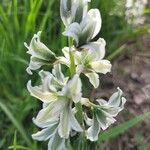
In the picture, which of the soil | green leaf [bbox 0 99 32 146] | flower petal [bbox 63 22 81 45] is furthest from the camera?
the soil

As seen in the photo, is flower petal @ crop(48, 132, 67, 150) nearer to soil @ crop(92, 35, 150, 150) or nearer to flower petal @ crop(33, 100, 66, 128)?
flower petal @ crop(33, 100, 66, 128)

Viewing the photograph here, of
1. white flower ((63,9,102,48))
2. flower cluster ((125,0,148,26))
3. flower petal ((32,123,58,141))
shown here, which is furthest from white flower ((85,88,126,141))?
flower cluster ((125,0,148,26))

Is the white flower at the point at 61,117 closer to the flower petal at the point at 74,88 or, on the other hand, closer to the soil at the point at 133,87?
the flower petal at the point at 74,88

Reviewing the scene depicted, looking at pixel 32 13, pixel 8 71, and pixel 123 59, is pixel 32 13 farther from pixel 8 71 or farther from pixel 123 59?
pixel 123 59

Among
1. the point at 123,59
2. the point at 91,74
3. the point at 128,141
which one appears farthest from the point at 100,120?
the point at 123,59

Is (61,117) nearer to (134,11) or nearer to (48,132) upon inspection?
(48,132)

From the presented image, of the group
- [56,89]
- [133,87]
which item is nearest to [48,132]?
[56,89]
